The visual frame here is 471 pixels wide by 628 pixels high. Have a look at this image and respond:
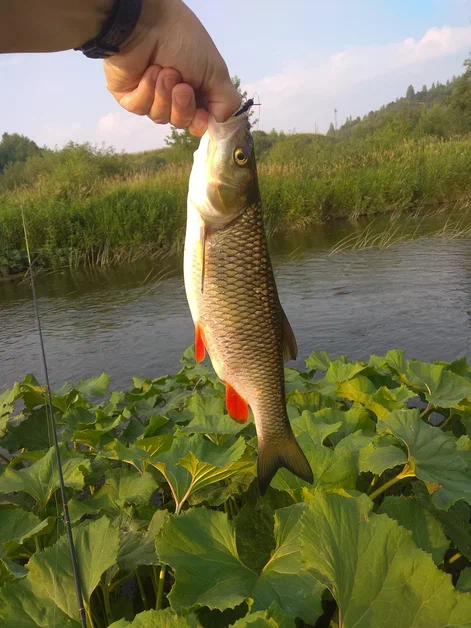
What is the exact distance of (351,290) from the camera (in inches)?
305

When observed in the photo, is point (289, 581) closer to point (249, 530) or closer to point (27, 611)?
point (249, 530)

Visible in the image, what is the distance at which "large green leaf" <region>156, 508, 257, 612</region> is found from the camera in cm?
142

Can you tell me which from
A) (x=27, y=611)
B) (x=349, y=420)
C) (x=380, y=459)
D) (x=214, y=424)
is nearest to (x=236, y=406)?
(x=380, y=459)

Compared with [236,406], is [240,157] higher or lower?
higher

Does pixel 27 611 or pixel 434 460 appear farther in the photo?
pixel 434 460

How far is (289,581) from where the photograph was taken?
148cm

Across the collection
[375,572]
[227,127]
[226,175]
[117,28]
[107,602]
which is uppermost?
[117,28]

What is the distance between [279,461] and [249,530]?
36 centimetres

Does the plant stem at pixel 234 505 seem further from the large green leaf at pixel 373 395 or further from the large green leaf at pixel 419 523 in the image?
the large green leaf at pixel 373 395

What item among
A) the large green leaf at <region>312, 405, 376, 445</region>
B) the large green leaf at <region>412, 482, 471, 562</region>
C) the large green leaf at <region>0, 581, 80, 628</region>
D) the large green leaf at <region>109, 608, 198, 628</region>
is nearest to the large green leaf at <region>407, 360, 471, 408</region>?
the large green leaf at <region>312, 405, 376, 445</region>

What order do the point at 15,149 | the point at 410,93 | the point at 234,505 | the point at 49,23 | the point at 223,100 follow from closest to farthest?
the point at 49,23 → the point at 223,100 → the point at 234,505 → the point at 15,149 → the point at 410,93

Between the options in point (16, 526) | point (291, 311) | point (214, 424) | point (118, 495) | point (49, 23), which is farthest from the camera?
point (291, 311)

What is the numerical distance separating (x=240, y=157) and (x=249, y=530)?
4.30ft

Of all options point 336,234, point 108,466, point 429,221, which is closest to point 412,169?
point 429,221
